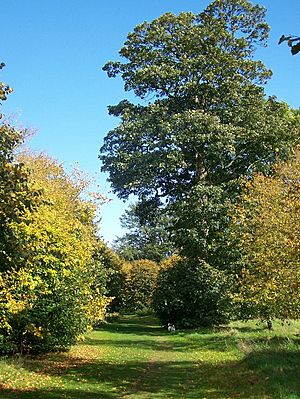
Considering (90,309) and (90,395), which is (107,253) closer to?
(90,309)

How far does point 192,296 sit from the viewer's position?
108 feet

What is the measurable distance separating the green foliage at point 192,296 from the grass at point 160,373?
7340 mm

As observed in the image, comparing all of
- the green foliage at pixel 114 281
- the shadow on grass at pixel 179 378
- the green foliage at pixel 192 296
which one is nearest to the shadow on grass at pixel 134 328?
the green foliage at pixel 192 296

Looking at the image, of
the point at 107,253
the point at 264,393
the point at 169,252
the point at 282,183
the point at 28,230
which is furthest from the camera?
the point at 169,252

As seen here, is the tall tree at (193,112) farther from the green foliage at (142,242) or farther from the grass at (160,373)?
the green foliage at (142,242)

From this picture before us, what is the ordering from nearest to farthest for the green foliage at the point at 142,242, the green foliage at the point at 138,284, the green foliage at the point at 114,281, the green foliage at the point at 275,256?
the green foliage at the point at 275,256, the green foliage at the point at 114,281, the green foliage at the point at 138,284, the green foliage at the point at 142,242

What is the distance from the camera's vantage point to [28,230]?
1402 centimetres

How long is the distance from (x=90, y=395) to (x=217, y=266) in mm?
20359

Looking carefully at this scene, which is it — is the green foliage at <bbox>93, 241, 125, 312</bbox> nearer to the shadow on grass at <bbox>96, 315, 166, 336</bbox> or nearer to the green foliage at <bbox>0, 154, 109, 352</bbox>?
the shadow on grass at <bbox>96, 315, 166, 336</bbox>

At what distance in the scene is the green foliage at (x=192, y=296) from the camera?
31.3 m

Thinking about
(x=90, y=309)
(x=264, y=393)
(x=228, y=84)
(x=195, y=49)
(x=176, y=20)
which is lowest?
(x=264, y=393)

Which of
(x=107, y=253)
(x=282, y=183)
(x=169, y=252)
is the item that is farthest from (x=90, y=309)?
(x=169, y=252)

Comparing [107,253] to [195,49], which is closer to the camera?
[195,49]

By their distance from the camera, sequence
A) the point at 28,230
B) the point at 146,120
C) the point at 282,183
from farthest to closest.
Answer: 1. the point at 146,120
2. the point at 282,183
3. the point at 28,230
